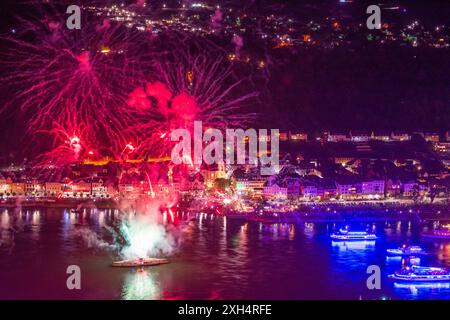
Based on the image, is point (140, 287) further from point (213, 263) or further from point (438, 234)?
point (438, 234)

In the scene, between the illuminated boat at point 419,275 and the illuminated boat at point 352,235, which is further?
the illuminated boat at point 352,235

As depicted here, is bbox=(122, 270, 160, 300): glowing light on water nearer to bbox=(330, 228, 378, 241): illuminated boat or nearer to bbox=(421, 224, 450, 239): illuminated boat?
bbox=(330, 228, 378, 241): illuminated boat

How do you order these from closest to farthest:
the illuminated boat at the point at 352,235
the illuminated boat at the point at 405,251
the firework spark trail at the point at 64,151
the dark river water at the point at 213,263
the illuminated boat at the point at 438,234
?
1. the dark river water at the point at 213,263
2. the illuminated boat at the point at 405,251
3. the illuminated boat at the point at 352,235
4. the illuminated boat at the point at 438,234
5. the firework spark trail at the point at 64,151

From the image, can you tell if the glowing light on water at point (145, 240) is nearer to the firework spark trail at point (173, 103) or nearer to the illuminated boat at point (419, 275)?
the firework spark trail at point (173, 103)

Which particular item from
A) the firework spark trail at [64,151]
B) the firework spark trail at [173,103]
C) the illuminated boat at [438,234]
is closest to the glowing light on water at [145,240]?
the firework spark trail at [173,103]

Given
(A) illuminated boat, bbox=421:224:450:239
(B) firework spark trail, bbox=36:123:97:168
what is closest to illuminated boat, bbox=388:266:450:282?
(A) illuminated boat, bbox=421:224:450:239
